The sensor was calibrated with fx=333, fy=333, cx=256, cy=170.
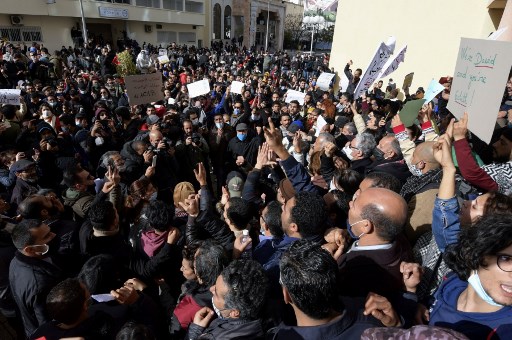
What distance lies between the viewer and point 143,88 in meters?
6.38

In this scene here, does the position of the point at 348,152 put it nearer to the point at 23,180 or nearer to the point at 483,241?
the point at 483,241

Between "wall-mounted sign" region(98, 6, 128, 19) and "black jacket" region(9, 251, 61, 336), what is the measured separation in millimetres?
25609

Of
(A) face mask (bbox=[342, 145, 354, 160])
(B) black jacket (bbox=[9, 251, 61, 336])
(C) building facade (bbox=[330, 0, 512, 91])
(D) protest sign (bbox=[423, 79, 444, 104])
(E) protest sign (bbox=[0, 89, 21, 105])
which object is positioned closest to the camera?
(B) black jacket (bbox=[9, 251, 61, 336])

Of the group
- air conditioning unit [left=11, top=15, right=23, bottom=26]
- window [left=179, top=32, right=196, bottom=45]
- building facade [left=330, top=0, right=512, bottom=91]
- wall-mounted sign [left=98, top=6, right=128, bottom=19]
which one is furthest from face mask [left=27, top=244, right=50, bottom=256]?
window [left=179, top=32, right=196, bottom=45]

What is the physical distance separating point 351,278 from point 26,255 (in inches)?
90.3

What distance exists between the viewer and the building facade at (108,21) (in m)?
19.8

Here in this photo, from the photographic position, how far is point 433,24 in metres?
10.4

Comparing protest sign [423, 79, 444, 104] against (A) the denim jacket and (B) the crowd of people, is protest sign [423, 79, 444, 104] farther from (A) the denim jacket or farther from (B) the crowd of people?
(A) the denim jacket

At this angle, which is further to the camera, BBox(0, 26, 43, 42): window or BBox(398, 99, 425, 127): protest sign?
BBox(0, 26, 43, 42): window

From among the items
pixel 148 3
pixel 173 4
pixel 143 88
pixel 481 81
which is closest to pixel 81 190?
pixel 143 88

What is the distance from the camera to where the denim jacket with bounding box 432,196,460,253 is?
6.08 feet

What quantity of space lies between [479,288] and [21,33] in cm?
2568

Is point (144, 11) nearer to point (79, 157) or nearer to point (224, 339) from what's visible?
point (79, 157)

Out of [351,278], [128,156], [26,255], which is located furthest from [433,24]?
[26,255]
